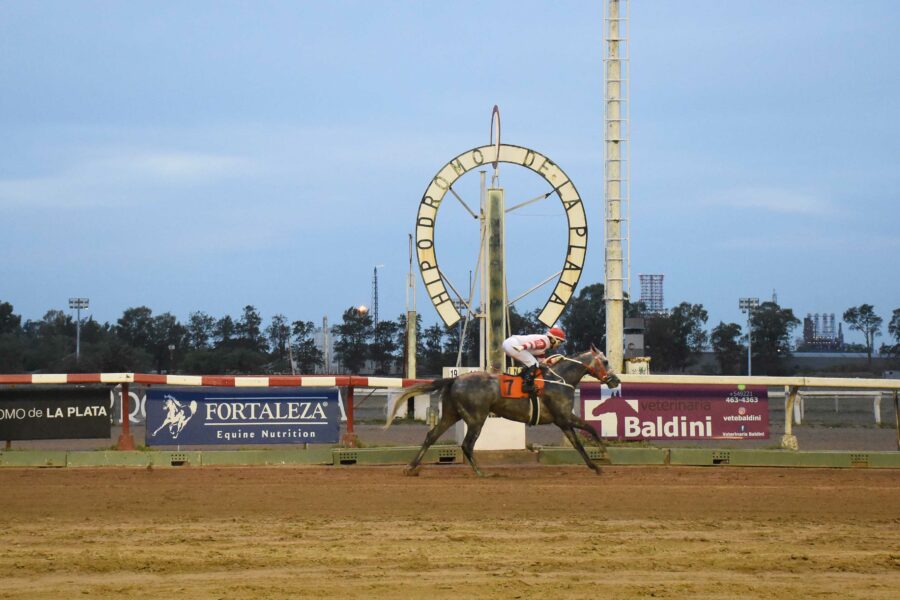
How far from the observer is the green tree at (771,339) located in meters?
64.7

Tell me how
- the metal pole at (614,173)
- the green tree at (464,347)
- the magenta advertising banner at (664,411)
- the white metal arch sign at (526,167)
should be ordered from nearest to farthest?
1. the magenta advertising banner at (664,411)
2. the white metal arch sign at (526,167)
3. the metal pole at (614,173)
4. the green tree at (464,347)

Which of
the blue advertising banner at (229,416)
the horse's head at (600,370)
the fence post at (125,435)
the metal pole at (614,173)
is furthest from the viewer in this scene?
the metal pole at (614,173)

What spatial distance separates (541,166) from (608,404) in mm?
5106

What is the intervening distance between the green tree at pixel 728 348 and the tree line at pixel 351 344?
61 millimetres

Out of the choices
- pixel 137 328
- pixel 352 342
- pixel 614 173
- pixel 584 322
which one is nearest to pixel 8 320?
pixel 137 328

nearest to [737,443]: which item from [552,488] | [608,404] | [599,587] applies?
[608,404]

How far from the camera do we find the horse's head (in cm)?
1541

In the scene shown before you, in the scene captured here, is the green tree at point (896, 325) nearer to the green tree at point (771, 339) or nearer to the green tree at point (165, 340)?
the green tree at point (771, 339)

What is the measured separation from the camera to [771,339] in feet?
222

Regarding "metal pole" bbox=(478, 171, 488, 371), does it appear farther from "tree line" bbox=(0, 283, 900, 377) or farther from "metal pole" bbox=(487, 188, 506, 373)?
"tree line" bbox=(0, 283, 900, 377)

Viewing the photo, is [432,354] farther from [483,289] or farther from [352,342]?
[483,289]

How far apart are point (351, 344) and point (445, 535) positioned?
59884 millimetres

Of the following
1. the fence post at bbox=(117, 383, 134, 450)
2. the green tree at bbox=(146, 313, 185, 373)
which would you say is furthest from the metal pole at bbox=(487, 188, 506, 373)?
the green tree at bbox=(146, 313, 185, 373)

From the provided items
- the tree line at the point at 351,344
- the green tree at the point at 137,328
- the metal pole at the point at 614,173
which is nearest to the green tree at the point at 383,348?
the tree line at the point at 351,344
